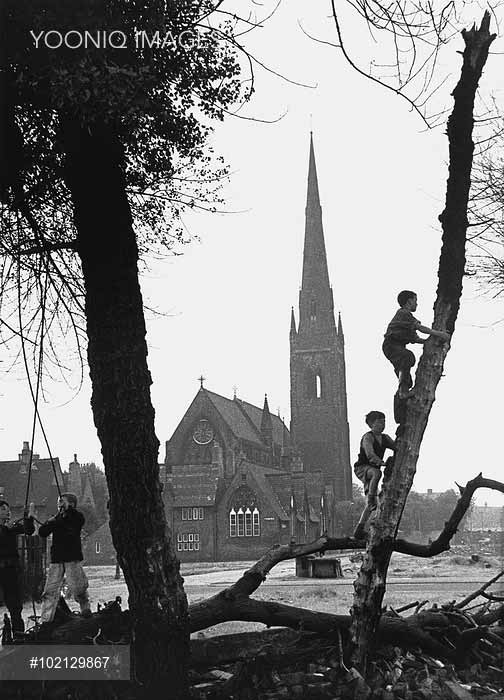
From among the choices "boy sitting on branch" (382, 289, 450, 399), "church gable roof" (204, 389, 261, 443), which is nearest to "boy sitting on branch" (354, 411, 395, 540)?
"boy sitting on branch" (382, 289, 450, 399)

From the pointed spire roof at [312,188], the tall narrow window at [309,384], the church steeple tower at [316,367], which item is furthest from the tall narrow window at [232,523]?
the pointed spire roof at [312,188]

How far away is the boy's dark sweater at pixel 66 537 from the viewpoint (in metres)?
7.69

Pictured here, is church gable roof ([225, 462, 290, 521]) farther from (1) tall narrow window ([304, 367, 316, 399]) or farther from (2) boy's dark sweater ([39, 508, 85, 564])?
(2) boy's dark sweater ([39, 508, 85, 564])

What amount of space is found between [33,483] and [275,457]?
36.1 metres

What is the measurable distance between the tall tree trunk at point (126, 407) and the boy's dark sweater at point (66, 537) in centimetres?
198

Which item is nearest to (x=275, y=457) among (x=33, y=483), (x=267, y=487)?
(x=267, y=487)

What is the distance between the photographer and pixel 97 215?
20.7ft

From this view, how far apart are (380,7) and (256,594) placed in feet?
49.2

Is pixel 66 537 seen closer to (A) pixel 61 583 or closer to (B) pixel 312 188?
(A) pixel 61 583

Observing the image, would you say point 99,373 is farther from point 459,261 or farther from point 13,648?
point 459,261

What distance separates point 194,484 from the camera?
6350cm

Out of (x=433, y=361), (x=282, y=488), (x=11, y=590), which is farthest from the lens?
(x=282, y=488)

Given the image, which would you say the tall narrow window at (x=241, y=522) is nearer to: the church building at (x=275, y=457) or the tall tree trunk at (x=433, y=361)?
the church building at (x=275, y=457)

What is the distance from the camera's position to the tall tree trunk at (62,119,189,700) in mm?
5656
